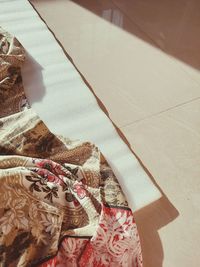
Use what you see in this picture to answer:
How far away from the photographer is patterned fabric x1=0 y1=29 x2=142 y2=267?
34.6 inches

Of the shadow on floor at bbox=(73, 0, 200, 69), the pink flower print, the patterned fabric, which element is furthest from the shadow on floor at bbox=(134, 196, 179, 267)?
the shadow on floor at bbox=(73, 0, 200, 69)

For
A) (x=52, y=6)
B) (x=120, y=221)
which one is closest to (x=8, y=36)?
(x=52, y=6)

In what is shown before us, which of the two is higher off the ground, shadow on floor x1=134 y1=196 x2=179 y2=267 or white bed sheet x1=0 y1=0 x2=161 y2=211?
white bed sheet x1=0 y1=0 x2=161 y2=211

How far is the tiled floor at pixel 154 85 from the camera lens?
1231 mm

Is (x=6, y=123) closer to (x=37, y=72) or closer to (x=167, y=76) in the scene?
(x=37, y=72)

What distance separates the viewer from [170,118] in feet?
5.47

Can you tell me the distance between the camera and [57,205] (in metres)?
0.99

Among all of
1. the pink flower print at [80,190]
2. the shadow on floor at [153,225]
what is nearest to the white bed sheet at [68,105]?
the shadow on floor at [153,225]

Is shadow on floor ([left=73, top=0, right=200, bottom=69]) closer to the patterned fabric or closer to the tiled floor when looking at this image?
the tiled floor

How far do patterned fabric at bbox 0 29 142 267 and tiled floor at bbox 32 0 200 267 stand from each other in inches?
7.6

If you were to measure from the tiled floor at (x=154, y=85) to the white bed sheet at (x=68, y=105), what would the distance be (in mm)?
113

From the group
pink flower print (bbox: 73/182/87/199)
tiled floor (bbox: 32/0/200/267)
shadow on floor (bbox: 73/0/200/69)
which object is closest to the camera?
pink flower print (bbox: 73/182/87/199)

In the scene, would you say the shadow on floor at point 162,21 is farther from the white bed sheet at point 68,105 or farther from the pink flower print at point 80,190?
the pink flower print at point 80,190

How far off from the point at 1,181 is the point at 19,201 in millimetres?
82
